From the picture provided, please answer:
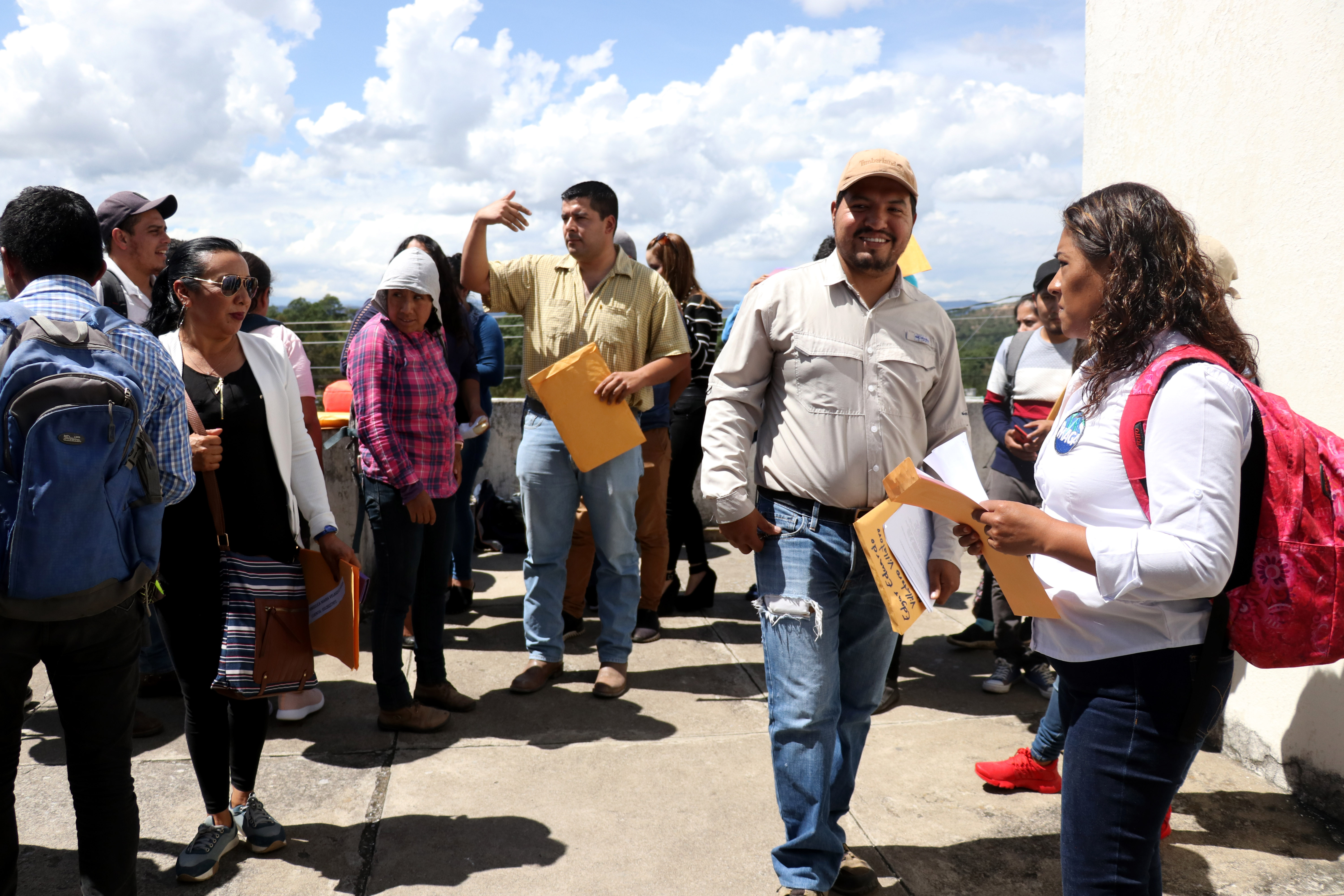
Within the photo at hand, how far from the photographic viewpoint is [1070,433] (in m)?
1.92

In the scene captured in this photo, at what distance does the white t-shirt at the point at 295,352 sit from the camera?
405cm

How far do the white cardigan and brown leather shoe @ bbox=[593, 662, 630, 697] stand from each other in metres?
1.77

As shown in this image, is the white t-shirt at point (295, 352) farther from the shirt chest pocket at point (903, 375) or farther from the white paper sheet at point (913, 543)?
the white paper sheet at point (913, 543)

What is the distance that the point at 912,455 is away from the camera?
2.78m

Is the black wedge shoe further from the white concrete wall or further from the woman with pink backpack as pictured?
the woman with pink backpack

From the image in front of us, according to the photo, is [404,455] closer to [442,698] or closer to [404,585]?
[404,585]

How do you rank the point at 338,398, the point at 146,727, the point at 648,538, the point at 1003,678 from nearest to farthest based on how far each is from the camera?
1. the point at 146,727
2. the point at 1003,678
3. the point at 648,538
4. the point at 338,398

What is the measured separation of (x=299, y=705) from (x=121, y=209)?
94.9 inches

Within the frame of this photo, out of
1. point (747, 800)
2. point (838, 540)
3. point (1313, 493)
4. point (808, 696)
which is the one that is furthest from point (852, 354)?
point (747, 800)

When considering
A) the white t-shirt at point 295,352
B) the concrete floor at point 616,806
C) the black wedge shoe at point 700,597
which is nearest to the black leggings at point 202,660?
the concrete floor at point 616,806

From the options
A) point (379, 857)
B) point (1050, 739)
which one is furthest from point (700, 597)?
point (379, 857)

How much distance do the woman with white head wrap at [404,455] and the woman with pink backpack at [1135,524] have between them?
263 centimetres

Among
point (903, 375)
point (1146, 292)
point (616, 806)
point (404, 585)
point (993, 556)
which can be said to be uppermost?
point (1146, 292)

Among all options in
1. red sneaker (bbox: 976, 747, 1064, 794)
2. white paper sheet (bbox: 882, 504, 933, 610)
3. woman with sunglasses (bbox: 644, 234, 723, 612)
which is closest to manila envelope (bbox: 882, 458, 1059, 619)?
white paper sheet (bbox: 882, 504, 933, 610)
